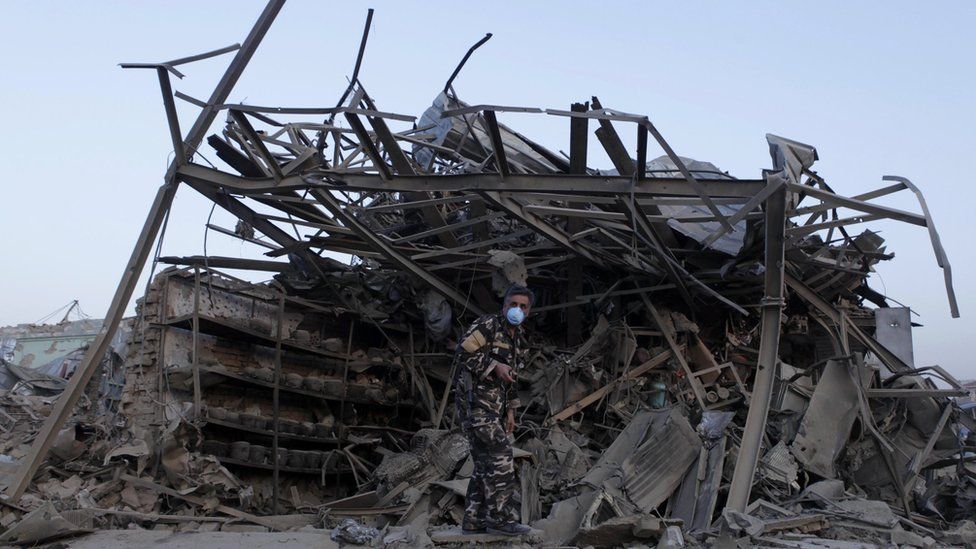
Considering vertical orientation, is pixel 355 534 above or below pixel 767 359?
below

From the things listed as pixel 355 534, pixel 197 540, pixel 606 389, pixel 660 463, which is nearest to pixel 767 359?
pixel 660 463

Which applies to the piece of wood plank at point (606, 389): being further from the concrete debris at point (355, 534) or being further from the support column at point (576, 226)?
the concrete debris at point (355, 534)

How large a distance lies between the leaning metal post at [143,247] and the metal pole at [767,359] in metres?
4.99

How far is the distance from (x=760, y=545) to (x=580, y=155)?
3.94 metres

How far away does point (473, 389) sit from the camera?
571cm

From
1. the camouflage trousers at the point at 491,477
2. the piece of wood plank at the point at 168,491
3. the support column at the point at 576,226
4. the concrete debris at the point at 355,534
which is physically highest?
the support column at the point at 576,226

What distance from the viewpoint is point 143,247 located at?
8148mm

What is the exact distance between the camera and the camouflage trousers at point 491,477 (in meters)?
5.67

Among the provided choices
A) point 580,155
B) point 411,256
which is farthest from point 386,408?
point 580,155

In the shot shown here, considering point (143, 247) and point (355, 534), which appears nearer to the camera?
point (355, 534)

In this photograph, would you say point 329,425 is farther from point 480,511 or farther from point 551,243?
point 480,511

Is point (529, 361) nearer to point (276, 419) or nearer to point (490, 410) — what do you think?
point (276, 419)

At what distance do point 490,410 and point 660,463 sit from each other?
330 centimetres

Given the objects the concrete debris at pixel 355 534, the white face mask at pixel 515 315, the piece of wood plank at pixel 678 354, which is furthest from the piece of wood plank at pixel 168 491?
the piece of wood plank at pixel 678 354
